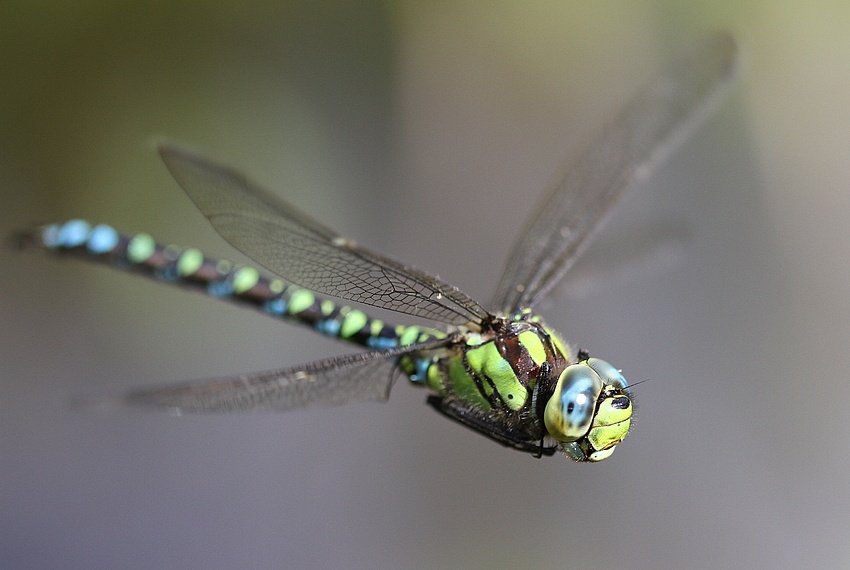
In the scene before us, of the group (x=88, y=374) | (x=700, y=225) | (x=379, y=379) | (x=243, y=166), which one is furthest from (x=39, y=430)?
(x=700, y=225)

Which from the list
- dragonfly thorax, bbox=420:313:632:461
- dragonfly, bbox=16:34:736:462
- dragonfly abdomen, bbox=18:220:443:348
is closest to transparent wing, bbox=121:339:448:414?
dragonfly, bbox=16:34:736:462

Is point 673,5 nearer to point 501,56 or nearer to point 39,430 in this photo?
point 501,56

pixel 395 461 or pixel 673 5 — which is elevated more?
pixel 673 5

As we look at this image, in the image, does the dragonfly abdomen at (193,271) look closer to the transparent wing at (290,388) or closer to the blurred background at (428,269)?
→ the transparent wing at (290,388)

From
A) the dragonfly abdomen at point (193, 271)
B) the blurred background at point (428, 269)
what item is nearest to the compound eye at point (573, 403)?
the dragonfly abdomen at point (193, 271)

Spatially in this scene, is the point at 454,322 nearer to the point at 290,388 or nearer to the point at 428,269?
the point at 290,388
